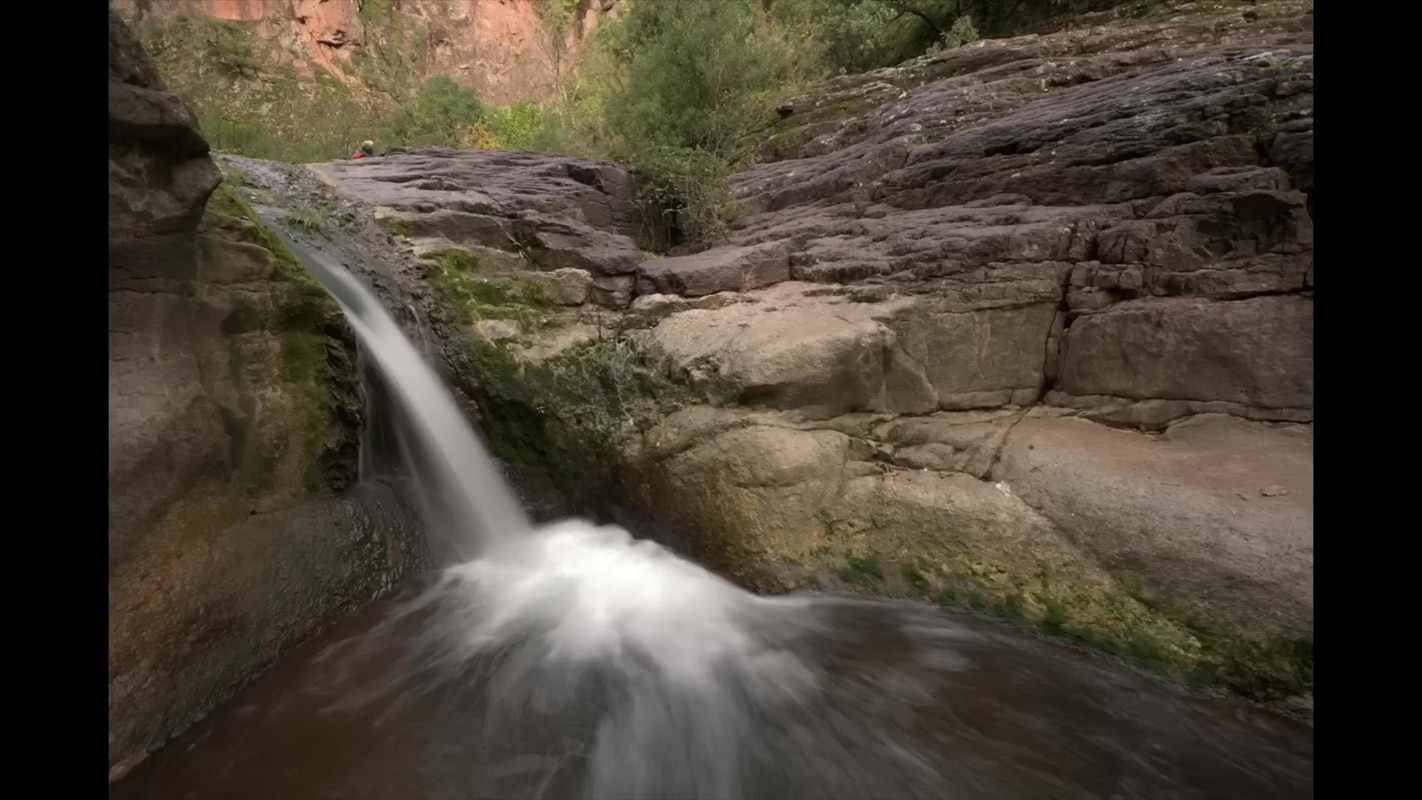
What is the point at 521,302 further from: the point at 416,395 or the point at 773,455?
the point at 773,455

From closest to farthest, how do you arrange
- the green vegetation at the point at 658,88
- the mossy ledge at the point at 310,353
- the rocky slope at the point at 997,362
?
the rocky slope at the point at 997,362
the mossy ledge at the point at 310,353
the green vegetation at the point at 658,88

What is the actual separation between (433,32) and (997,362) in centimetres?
2646

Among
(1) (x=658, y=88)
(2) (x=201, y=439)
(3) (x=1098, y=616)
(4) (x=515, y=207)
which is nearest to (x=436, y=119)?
(1) (x=658, y=88)

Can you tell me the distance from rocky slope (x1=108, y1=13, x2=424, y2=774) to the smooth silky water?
0.85ft

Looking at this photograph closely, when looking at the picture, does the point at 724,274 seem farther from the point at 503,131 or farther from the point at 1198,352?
the point at 503,131

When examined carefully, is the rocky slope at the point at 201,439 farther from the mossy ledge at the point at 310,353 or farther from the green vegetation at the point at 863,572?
the green vegetation at the point at 863,572

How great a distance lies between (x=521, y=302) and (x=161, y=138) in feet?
9.56

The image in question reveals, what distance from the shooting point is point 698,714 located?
3213mm

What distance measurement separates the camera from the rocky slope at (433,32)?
18.9 m

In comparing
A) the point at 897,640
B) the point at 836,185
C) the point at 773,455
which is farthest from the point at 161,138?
the point at 836,185

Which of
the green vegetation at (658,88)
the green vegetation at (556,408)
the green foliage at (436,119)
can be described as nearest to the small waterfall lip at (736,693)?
the green vegetation at (556,408)

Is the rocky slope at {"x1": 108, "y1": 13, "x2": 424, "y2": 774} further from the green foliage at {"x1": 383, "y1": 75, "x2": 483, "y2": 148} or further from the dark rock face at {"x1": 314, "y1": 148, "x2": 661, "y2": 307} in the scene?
the green foliage at {"x1": 383, "y1": 75, "x2": 483, "y2": 148}

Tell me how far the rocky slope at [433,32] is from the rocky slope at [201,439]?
20.5 m

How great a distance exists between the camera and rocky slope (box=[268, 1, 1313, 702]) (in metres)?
3.51
